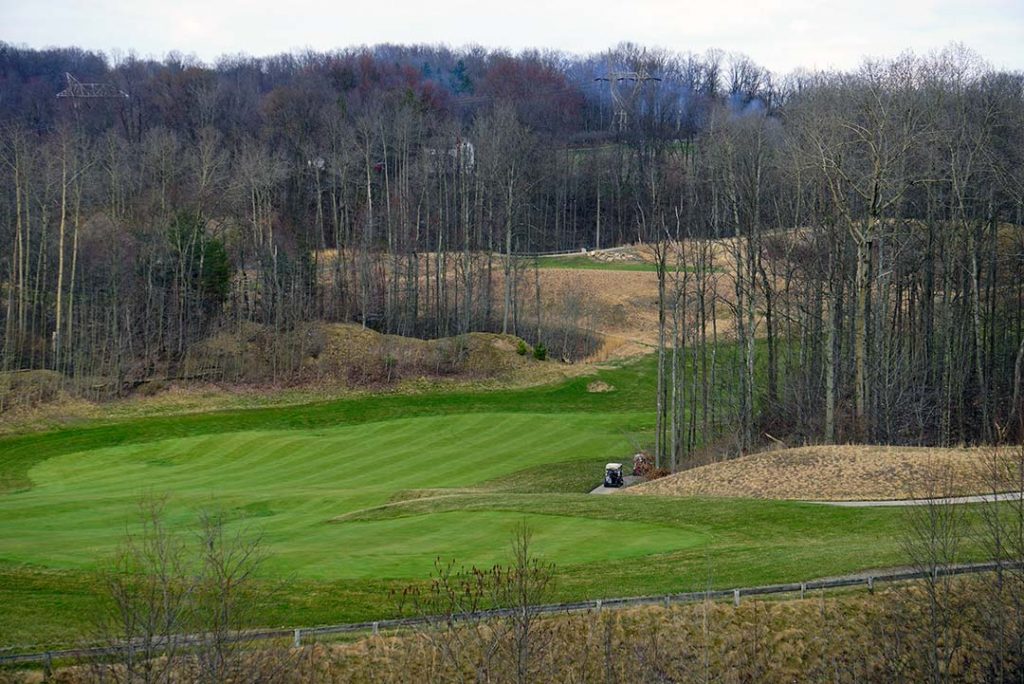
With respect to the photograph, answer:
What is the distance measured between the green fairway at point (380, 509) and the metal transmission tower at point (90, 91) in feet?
257

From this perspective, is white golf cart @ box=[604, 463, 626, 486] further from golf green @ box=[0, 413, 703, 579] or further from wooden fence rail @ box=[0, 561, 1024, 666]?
wooden fence rail @ box=[0, 561, 1024, 666]

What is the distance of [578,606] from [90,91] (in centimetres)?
11874

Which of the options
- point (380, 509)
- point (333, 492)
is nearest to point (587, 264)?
point (333, 492)

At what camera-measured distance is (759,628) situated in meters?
22.1

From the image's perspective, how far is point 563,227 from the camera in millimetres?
101125

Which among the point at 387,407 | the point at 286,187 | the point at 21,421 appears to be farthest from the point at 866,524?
the point at 286,187

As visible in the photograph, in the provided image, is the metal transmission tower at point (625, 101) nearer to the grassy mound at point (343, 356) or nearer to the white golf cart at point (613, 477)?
the grassy mound at point (343, 356)

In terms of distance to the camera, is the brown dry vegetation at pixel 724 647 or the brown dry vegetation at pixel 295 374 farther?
the brown dry vegetation at pixel 295 374

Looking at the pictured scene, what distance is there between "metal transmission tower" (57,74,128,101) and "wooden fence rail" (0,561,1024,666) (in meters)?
111

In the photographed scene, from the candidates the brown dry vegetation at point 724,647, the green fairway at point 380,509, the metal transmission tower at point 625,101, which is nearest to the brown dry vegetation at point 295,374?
the green fairway at point 380,509

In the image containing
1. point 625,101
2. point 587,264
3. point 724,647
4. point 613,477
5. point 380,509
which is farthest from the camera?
point 625,101

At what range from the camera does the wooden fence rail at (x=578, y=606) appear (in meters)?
19.1

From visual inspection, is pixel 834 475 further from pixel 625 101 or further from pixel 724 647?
pixel 625 101

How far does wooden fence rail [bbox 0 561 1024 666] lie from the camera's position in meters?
19.1
